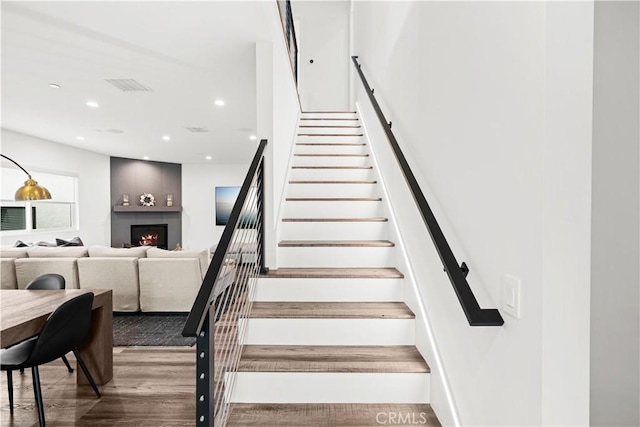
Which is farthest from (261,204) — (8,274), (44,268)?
(8,274)

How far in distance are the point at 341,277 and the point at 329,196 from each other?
48.8 inches

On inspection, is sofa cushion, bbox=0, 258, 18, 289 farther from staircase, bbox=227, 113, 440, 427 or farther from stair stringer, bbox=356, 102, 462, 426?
stair stringer, bbox=356, 102, 462, 426

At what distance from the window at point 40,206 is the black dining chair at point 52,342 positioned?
5.18m

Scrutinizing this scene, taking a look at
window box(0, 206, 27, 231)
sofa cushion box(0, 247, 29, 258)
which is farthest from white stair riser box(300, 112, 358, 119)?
window box(0, 206, 27, 231)

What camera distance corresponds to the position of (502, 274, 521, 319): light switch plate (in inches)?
42.5

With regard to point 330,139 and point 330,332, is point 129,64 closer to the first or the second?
point 330,139

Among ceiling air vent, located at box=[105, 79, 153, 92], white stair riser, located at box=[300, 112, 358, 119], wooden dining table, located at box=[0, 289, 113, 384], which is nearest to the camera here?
wooden dining table, located at box=[0, 289, 113, 384]

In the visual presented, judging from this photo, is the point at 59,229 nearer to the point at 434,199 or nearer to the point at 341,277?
the point at 341,277

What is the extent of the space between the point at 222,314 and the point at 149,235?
8950 millimetres

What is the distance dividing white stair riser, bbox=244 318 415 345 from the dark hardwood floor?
853 mm

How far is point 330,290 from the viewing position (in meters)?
2.34

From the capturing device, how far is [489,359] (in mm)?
1267

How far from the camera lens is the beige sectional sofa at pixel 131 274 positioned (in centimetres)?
435

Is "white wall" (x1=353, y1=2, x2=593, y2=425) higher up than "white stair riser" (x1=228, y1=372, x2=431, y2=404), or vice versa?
"white wall" (x1=353, y1=2, x2=593, y2=425)
